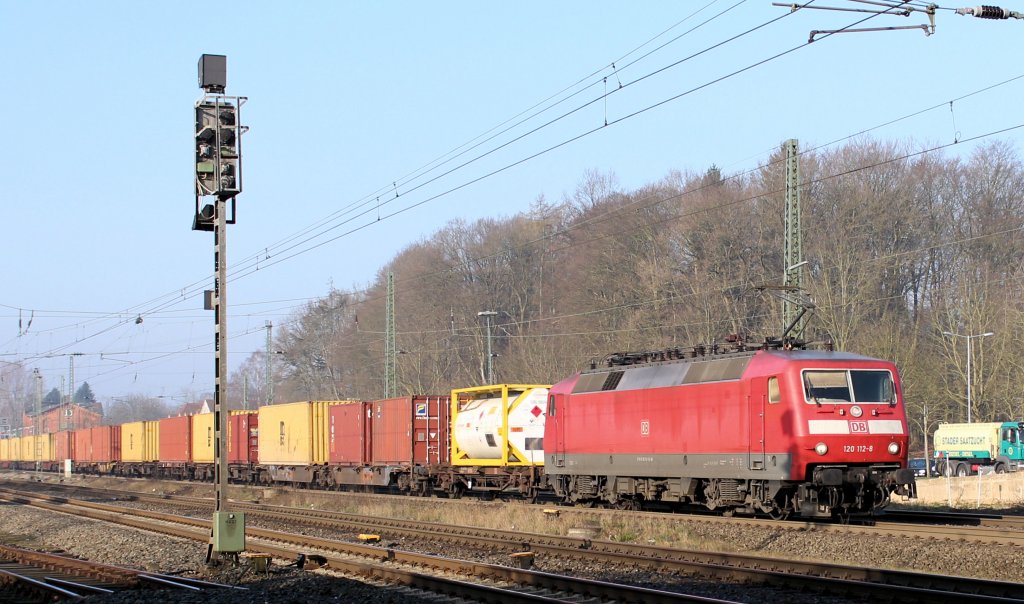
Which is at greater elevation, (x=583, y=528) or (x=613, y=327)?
(x=613, y=327)

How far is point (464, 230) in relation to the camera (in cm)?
7925

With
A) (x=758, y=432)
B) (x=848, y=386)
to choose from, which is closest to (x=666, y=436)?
(x=758, y=432)

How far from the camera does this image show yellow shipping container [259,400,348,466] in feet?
132

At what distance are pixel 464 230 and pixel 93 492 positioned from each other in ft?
125

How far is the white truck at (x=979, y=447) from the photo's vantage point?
50.2 meters

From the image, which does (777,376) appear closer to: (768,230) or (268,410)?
(268,410)

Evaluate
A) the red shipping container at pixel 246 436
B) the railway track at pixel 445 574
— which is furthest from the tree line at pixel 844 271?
the railway track at pixel 445 574

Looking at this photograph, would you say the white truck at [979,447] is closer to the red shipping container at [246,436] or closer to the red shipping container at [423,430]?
the red shipping container at [423,430]

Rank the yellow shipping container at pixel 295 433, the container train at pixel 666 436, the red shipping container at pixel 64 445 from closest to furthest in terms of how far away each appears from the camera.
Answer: the container train at pixel 666 436
the yellow shipping container at pixel 295 433
the red shipping container at pixel 64 445

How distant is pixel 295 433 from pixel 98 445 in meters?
33.2

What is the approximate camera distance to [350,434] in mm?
37875

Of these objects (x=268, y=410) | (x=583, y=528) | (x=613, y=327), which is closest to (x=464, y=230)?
(x=613, y=327)

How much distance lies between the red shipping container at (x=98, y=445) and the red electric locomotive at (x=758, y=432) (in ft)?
161

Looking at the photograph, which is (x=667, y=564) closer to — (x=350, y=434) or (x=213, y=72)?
(x=213, y=72)
